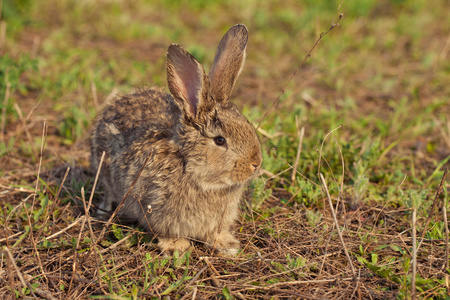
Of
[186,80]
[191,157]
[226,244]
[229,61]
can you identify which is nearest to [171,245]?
[226,244]

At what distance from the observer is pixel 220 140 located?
9.95ft

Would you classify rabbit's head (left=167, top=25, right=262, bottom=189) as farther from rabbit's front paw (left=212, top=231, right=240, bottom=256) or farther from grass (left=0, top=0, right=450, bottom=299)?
grass (left=0, top=0, right=450, bottom=299)

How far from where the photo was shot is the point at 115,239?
3309 mm

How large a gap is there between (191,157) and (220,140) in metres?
0.23

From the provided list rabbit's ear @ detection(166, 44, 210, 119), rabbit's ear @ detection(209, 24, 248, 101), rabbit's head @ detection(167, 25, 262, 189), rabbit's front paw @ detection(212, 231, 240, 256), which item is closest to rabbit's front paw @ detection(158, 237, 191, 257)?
rabbit's front paw @ detection(212, 231, 240, 256)

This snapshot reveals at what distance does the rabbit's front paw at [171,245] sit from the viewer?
10.5 ft

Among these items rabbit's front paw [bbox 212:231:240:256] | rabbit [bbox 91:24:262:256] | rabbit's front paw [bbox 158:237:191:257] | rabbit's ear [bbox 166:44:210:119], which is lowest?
rabbit's front paw [bbox 158:237:191:257]

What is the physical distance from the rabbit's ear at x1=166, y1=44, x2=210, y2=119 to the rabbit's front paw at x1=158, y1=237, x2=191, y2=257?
937mm

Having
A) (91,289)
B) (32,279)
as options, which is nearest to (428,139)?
(91,289)

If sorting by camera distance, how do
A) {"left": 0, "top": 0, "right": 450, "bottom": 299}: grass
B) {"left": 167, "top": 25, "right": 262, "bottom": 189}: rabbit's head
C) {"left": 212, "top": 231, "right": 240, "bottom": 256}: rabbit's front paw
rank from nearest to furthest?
1. {"left": 0, "top": 0, "right": 450, "bottom": 299}: grass
2. {"left": 167, "top": 25, "right": 262, "bottom": 189}: rabbit's head
3. {"left": 212, "top": 231, "right": 240, "bottom": 256}: rabbit's front paw

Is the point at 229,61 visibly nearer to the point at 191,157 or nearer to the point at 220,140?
the point at 220,140

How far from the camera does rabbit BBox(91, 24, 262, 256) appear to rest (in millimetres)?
2971

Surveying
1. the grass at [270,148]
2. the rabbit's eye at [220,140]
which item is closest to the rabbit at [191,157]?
the rabbit's eye at [220,140]

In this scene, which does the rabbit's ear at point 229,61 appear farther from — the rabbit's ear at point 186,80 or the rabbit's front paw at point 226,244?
the rabbit's front paw at point 226,244
